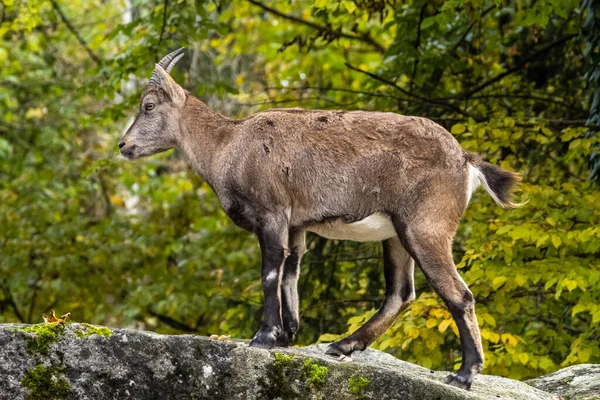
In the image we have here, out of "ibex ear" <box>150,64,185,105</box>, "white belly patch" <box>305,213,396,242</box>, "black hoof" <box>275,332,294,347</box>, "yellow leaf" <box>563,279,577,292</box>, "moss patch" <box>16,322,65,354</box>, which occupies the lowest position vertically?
"black hoof" <box>275,332,294,347</box>

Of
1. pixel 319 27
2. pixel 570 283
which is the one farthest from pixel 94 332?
pixel 319 27

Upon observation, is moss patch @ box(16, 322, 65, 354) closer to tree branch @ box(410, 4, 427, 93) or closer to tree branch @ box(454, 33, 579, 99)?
tree branch @ box(410, 4, 427, 93)

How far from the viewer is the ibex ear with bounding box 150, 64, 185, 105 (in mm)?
7117

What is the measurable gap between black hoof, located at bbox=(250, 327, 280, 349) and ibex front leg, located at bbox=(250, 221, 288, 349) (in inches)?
1.8

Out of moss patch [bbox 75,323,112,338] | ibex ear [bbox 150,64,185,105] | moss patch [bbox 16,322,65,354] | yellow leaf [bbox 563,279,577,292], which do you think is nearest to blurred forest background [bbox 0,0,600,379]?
yellow leaf [bbox 563,279,577,292]

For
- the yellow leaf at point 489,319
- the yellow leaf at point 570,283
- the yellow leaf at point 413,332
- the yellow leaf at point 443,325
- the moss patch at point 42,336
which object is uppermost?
the moss patch at point 42,336

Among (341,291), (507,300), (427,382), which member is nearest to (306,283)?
(341,291)

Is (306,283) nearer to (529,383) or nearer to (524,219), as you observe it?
(524,219)

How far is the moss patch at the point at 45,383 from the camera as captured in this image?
5.02 m

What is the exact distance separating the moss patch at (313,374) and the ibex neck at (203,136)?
193 cm

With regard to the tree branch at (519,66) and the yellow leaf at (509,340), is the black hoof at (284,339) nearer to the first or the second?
the yellow leaf at (509,340)

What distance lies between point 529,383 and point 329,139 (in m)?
2.91

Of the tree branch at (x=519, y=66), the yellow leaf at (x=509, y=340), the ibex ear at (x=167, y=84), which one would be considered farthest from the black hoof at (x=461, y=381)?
the tree branch at (x=519, y=66)

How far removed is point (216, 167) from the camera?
6910 millimetres
